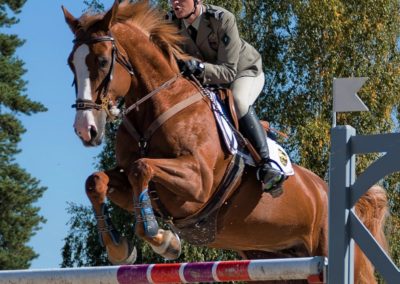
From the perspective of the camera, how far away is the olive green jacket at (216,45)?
6.95 meters

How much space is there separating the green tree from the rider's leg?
23383 millimetres

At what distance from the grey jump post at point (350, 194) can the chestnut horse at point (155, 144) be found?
1.66 m

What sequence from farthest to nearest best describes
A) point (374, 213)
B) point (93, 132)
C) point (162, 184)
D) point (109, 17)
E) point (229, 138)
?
point (374, 213) < point (229, 138) < point (109, 17) < point (162, 184) < point (93, 132)

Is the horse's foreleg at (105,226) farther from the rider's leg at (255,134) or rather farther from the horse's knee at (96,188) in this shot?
the rider's leg at (255,134)

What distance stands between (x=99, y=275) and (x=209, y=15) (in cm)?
241

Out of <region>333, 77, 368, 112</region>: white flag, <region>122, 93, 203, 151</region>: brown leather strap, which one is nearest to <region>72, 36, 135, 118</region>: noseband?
<region>122, 93, 203, 151</region>: brown leather strap

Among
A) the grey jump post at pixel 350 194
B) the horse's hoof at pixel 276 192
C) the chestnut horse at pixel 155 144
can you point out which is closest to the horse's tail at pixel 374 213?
the chestnut horse at pixel 155 144

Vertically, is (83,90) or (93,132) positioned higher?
(83,90)

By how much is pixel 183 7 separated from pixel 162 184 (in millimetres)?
1323

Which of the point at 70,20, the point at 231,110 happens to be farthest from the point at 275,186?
the point at 70,20

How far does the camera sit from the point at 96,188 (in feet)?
20.0

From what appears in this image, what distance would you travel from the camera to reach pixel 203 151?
6.62m

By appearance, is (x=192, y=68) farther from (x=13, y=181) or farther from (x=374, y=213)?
(x=13, y=181)

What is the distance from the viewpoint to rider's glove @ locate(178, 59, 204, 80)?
6.82 meters
